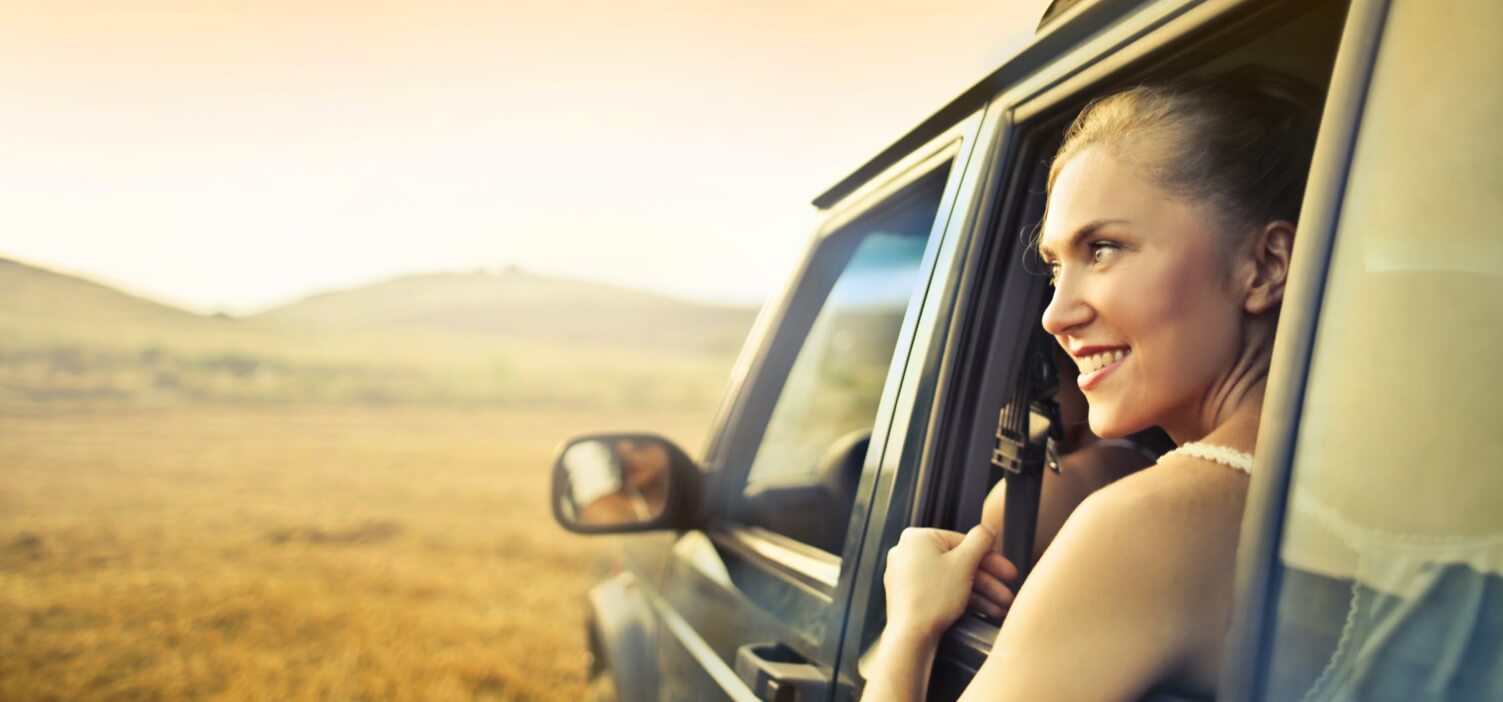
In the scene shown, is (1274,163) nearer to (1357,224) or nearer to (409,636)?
(1357,224)

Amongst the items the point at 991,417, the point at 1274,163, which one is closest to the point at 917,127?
the point at 991,417

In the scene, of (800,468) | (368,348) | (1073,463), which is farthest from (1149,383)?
(368,348)

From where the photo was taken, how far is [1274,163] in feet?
4.16

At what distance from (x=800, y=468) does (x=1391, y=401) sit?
8.79 ft

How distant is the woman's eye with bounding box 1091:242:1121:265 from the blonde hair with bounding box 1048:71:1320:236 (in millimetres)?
91

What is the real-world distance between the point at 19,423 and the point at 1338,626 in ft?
72.6

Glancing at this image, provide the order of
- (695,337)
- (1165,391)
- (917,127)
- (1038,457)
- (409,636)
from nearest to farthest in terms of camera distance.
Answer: (1165,391) → (1038,457) → (917,127) → (409,636) → (695,337)

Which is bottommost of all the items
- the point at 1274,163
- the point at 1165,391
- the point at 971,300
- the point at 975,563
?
the point at 975,563

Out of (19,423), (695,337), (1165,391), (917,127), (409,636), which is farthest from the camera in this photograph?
(695,337)

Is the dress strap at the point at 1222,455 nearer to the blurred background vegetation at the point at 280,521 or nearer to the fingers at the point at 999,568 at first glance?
the fingers at the point at 999,568

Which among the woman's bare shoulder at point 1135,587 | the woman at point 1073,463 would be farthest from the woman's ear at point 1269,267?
the woman at point 1073,463

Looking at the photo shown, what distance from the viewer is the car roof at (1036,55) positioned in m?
1.34

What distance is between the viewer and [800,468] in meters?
3.39

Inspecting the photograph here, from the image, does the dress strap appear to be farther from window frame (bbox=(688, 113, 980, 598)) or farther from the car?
window frame (bbox=(688, 113, 980, 598))
